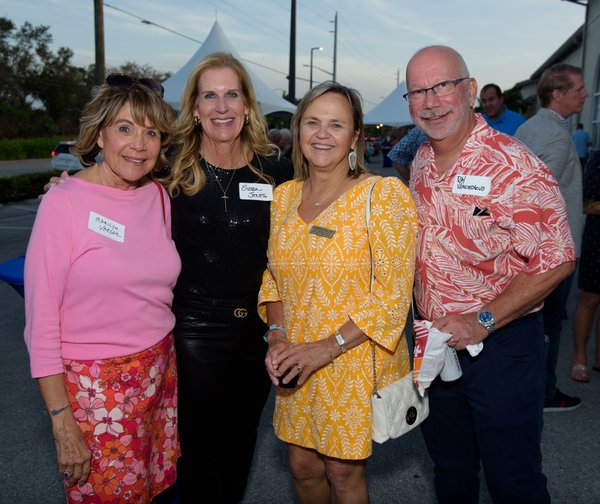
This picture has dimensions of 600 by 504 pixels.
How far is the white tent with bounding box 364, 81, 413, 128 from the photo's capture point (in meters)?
16.7

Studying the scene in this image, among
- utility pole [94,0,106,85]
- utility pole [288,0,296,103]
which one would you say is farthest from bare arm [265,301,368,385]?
utility pole [288,0,296,103]

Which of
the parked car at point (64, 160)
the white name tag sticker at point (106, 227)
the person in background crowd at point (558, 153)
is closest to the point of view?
the white name tag sticker at point (106, 227)

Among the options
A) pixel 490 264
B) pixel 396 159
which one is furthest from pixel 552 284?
pixel 396 159

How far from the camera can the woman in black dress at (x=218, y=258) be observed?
8.50 ft

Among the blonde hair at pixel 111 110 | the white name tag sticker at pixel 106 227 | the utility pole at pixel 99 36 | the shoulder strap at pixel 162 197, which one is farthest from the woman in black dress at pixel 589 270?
the utility pole at pixel 99 36

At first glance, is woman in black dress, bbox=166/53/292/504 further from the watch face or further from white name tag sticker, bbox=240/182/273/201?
the watch face

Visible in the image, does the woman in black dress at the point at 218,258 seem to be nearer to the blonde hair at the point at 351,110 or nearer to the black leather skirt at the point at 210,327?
the black leather skirt at the point at 210,327

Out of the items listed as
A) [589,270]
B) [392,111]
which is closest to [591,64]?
[392,111]

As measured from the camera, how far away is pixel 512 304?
6.85 feet

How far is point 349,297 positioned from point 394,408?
47 cm

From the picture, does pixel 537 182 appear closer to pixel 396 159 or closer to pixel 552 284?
pixel 552 284

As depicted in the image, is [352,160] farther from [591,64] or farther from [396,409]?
[591,64]

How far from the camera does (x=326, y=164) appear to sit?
7.78ft

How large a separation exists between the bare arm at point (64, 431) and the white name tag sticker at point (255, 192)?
1.12 m
